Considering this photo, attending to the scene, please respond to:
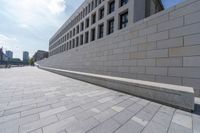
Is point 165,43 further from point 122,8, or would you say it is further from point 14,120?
point 122,8

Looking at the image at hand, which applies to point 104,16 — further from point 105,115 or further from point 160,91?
point 105,115

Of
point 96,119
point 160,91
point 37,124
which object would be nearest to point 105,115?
point 96,119

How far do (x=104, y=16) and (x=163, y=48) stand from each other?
13779 mm

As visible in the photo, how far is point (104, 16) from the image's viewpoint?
55.8 feet

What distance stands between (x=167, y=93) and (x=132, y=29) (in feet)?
14.3

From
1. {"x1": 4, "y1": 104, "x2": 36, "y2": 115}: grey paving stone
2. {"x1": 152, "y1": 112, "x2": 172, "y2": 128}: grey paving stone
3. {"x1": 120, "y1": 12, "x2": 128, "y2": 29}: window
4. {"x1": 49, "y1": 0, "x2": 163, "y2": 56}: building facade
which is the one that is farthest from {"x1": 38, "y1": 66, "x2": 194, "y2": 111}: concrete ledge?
{"x1": 120, "y1": 12, "x2": 128, "y2": 29}: window

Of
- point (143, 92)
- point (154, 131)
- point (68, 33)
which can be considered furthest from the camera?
point (68, 33)

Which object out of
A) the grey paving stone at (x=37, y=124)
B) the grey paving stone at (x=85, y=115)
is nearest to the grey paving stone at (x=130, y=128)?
the grey paving stone at (x=85, y=115)

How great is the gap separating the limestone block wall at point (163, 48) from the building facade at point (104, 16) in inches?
197

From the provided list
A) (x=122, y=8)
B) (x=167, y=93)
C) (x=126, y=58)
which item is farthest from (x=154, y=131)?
(x=122, y=8)

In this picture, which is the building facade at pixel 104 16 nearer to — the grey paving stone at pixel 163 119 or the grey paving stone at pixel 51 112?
the grey paving stone at pixel 51 112

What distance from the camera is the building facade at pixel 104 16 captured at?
12.9 m

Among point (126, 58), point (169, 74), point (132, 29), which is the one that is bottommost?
point (169, 74)

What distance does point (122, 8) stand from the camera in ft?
46.0
